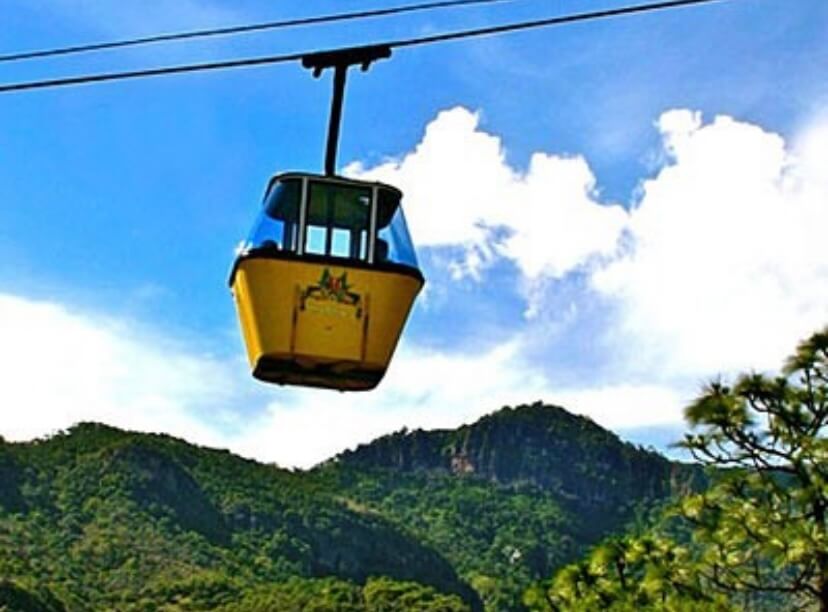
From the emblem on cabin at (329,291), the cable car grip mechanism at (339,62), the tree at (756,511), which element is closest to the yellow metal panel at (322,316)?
the emblem on cabin at (329,291)

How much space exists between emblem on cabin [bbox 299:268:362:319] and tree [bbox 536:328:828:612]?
7440mm

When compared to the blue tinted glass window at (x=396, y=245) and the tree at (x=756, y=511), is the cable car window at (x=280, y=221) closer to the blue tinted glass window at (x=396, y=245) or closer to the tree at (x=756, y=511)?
the blue tinted glass window at (x=396, y=245)

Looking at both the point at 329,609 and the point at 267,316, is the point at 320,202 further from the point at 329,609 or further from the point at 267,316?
the point at 329,609

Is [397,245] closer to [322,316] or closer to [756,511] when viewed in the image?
[322,316]

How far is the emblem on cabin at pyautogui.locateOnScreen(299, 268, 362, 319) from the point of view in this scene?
740cm

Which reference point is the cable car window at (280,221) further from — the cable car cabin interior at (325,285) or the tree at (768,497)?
the tree at (768,497)

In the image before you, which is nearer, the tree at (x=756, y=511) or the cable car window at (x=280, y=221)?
the cable car window at (x=280, y=221)

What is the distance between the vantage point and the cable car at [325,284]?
742 centimetres

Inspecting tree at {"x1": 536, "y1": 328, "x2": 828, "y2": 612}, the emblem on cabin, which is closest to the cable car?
the emblem on cabin

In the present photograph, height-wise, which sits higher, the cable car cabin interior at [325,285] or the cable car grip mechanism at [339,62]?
the cable car grip mechanism at [339,62]

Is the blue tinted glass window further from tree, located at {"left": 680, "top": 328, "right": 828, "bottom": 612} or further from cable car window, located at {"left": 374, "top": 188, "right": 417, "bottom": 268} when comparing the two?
tree, located at {"left": 680, "top": 328, "right": 828, "bottom": 612}

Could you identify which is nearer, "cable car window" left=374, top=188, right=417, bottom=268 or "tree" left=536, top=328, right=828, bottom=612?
"cable car window" left=374, top=188, right=417, bottom=268

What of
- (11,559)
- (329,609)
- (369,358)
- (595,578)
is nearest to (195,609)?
(329,609)

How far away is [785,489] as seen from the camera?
45.5ft
